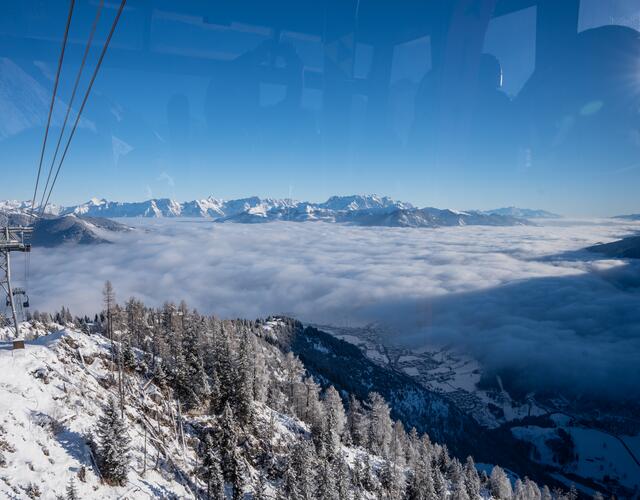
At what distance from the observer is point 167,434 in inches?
1414

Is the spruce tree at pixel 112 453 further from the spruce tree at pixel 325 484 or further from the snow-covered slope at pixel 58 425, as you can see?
the spruce tree at pixel 325 484

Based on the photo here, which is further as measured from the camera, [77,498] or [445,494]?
[445,494]

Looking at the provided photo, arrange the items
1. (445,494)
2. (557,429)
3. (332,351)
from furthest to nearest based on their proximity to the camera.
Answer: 1. (332,351)
2. (557,429)
3. (445,494)

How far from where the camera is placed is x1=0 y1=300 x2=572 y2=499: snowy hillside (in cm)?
2417

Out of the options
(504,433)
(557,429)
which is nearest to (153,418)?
(504,433)

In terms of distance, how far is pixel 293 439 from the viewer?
50.2m

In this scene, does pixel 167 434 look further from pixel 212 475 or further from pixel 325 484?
pixel 325 484

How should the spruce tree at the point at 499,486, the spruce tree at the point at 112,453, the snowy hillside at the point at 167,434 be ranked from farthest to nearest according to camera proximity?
the spruce tree at the point at 499,486 → the spruce tree at the point at 112,453 → the snowy hillside at the point at 167,434

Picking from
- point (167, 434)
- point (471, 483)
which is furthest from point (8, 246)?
point (471, 483)

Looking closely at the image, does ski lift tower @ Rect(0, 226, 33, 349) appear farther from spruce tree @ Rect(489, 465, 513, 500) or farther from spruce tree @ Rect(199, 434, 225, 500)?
spruce tree @ Rect(489, 465, 513, 500)

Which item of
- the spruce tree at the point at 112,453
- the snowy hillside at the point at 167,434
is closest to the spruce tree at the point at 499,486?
the snowy hillside at the point at 167,434

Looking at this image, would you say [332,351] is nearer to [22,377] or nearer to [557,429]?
[557,429]

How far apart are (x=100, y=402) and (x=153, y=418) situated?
282 inches

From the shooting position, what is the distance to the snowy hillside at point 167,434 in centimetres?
2417
